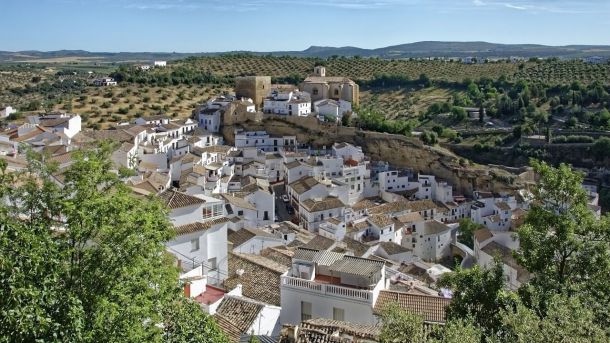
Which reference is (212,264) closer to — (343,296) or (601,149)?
(343,296)

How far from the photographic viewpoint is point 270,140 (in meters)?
53.2

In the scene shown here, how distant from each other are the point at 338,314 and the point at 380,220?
23020mm

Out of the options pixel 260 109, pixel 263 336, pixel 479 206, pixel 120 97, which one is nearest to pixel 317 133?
pixel 260 109

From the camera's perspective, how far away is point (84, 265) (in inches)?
338

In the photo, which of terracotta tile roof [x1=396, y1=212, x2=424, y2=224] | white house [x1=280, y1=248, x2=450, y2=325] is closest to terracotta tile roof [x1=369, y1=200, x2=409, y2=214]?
terracotta tile roof [x1=396, y1=212, x2=424, y2=224]

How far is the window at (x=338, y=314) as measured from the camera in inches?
584

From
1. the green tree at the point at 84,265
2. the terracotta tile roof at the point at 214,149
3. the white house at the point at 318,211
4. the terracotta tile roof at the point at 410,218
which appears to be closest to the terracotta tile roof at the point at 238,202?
the white house at the point at 318,211

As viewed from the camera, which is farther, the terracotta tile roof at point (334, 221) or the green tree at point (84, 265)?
the terracotta tile roof at point (334, 221)

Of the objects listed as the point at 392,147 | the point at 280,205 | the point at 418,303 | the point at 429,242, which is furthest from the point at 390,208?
the point at 418,303

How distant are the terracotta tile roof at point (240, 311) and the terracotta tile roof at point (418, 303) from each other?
2888 mm

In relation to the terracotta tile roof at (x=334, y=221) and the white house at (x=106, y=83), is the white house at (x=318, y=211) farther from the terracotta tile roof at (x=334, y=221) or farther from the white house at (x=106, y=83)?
the white house at (x=106, y=83)

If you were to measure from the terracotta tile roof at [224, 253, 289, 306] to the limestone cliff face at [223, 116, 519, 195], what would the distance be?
111 ft

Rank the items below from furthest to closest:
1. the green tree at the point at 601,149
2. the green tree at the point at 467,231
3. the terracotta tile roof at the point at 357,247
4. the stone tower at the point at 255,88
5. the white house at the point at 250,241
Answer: the stone tower at the point at 255,88 → the green tree at the point at 601,149 → the green tree at the point at 467,231 → the terracotta tile roof at the point at 357,247 → the white house at the point at 250,241

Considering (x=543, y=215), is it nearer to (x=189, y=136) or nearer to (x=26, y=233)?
(x=26, y=233)
